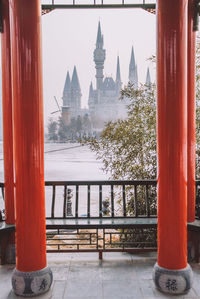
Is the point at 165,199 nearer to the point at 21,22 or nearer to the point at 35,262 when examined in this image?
the point at 35,262

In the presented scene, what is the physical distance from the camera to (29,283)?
2520 mm

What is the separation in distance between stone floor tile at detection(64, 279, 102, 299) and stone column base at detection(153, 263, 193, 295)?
528 millimetres

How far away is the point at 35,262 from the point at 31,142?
38.2 inches

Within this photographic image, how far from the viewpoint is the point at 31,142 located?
2.48 metres

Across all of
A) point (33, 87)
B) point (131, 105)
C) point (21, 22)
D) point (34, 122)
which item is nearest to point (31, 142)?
point (34, 122)

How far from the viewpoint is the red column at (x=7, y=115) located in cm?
318

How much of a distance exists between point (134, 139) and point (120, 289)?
2365mm

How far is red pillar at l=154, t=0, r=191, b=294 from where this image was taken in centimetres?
247

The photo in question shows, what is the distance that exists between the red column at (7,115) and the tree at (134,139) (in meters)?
1.90

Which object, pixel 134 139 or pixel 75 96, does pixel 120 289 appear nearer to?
pixel 134 139

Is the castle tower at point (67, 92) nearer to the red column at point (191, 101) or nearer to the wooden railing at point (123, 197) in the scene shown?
the wooden railing at point (123, 197)

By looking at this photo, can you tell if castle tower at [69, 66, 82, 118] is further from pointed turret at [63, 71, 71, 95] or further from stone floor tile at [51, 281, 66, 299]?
stone floor tile at [51, 281, 66, 299]

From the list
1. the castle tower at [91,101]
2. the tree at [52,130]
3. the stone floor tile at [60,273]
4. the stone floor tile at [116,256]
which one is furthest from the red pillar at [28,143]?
the castle tower at [91,101]

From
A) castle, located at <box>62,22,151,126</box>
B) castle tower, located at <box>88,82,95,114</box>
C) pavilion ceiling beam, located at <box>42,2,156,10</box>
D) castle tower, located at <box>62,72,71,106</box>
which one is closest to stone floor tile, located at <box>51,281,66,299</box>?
pavilion ceiling beam, located at <box>42,2,156,10</box>
